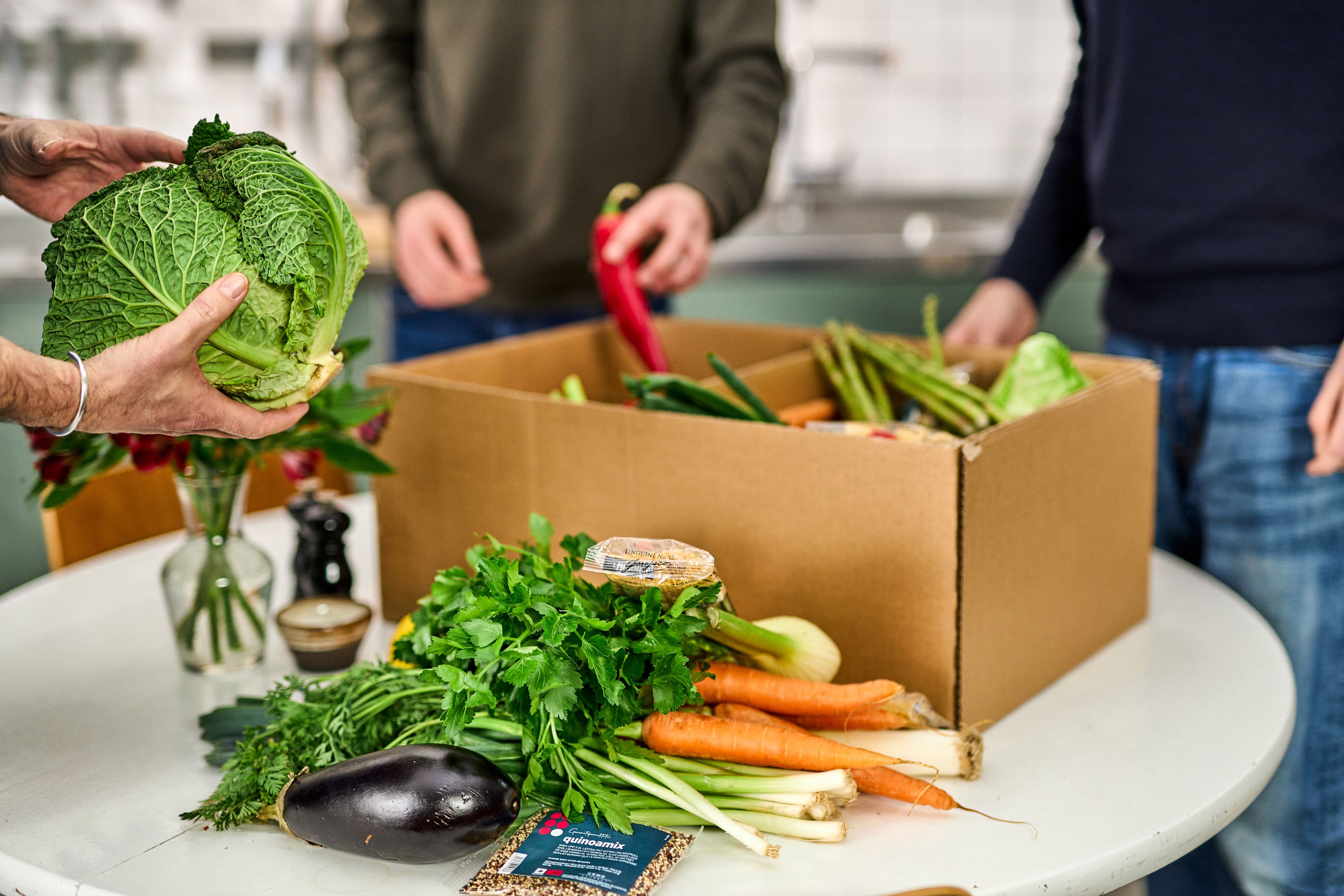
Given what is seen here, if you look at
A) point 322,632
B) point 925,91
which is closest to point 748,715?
point 322,632

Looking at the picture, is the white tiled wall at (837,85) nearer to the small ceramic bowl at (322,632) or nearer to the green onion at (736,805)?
the small ceramic bowl at (322,632)

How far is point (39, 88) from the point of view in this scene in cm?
340

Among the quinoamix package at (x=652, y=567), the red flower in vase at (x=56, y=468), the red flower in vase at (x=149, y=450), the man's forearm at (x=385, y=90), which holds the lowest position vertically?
the quinoamix package at (x=652, y=567)

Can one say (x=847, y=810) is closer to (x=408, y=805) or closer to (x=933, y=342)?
(x=408, y=805)

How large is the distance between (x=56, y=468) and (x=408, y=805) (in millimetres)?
549

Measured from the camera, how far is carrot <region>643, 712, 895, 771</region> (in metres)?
0.86

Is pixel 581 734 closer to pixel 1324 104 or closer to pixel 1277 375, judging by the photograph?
pixel 1277 375

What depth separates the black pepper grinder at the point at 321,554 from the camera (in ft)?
3.76

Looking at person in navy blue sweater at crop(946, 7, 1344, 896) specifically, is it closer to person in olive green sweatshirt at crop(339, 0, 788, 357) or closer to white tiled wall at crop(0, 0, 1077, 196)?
person in olive green sweatshirt at crop(339, 0, 788, 357)

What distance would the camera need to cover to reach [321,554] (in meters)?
1.15

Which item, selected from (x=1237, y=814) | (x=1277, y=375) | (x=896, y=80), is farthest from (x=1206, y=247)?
(x=896, y=80)

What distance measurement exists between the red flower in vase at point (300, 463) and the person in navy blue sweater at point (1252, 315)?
111 cm

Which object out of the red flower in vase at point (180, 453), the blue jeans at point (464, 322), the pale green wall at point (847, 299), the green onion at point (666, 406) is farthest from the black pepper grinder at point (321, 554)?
the pale green wall at point (847, 299)

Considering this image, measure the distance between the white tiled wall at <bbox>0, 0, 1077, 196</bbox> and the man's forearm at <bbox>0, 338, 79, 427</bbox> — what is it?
301 cm
